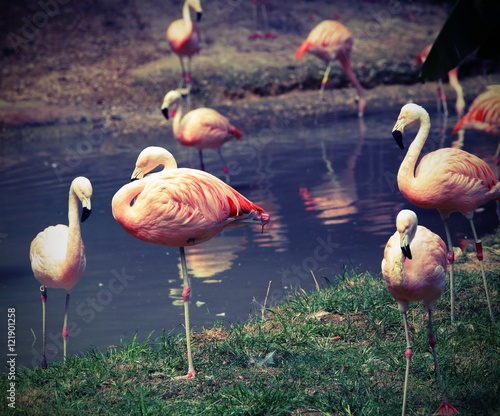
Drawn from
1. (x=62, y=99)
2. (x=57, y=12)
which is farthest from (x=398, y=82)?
(x=57, y=12)

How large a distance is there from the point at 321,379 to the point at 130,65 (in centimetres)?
1184

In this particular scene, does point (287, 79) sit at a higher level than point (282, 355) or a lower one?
higher

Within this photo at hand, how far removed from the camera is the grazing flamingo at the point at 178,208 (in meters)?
3.95

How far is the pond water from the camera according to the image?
206 inches

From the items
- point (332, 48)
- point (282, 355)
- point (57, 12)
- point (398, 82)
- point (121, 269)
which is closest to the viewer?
point (282, 355)

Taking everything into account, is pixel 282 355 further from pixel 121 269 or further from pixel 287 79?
pixel 287 79

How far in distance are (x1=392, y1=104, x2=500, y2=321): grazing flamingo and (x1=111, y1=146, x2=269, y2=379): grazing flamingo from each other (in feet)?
3.45

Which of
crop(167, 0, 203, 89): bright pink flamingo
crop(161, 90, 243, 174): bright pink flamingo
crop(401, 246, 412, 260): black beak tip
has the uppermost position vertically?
crop(167, 0, 203, 89): bright pink flamingo

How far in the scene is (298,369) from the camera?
3895 mm

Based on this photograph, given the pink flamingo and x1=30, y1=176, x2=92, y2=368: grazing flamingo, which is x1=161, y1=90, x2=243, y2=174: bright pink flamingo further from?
the pink flamingo

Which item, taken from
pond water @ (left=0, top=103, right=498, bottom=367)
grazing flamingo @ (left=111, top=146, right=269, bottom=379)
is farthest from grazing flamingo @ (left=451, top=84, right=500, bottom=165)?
grazing flamingo @ (left=111, top=146, right=269, bottom=379)

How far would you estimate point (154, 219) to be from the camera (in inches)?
155

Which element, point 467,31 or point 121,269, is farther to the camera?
point 121,269

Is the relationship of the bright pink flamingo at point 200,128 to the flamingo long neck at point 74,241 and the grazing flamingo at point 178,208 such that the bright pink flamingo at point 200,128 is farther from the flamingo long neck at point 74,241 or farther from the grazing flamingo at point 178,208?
the grazing flamingo at point 178,208
